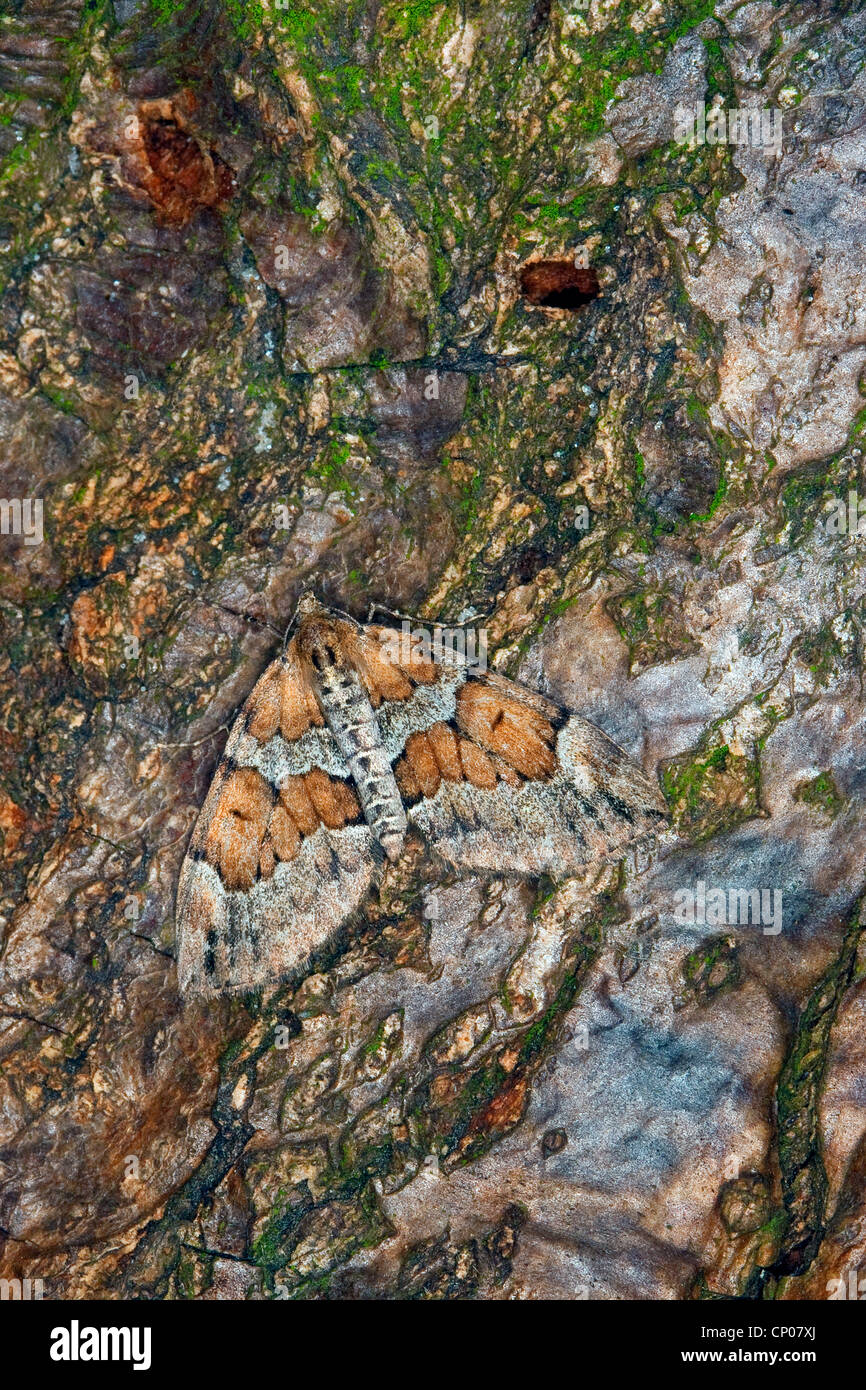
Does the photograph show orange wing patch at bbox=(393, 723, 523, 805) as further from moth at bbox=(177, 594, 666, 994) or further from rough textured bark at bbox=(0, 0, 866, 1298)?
rough textured bark at bbox=(0, 0, 866, 1298)

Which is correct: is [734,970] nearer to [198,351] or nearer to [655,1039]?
[655,1039]

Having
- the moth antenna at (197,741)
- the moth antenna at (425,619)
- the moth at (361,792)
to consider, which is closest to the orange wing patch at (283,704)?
the moth at (361,792)

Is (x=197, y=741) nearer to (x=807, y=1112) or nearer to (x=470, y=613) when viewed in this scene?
(x=470, y=613)

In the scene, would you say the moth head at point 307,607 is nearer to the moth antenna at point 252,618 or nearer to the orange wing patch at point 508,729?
the moth antenna at point 252,618

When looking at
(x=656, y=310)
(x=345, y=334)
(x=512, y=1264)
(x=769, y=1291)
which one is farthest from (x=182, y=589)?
(x=769, y=1291)

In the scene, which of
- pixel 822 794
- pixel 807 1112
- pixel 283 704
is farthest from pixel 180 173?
pixel 807 1112

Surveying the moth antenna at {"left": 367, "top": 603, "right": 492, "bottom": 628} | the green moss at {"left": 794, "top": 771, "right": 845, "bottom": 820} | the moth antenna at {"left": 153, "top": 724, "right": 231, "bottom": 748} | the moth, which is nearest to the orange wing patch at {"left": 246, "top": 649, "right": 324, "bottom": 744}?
the moth
